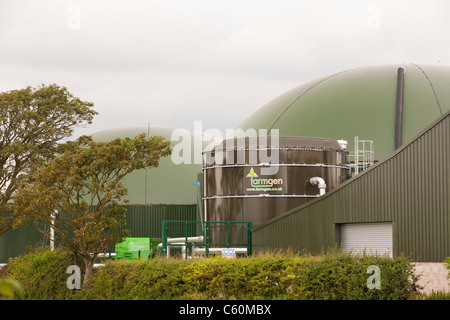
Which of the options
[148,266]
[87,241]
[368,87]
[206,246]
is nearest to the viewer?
[148,266]

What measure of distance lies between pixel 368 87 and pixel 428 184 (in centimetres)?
2458

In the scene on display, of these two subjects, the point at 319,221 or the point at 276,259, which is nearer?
the point at 276,259

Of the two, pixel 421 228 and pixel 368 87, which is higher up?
pixel 368 87

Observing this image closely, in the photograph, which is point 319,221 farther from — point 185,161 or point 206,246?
point 185,161

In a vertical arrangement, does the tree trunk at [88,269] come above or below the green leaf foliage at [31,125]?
below

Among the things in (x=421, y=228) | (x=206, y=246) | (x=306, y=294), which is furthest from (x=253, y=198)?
(x=306, y=294)

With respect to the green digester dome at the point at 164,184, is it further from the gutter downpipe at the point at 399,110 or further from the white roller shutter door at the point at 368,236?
the white roller shutter door at the point at 368,236

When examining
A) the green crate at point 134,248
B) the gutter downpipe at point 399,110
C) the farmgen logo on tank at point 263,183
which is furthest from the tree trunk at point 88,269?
the gutter downpipe at point 399,110

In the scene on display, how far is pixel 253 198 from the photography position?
33.6 meters

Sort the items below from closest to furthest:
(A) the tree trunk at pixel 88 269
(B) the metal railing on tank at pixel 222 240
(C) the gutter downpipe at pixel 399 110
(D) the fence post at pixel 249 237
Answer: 1. (A) the tree trunk at pixel 88 269
2. (B) the metal railing on tank at pixel 222 240
3. (D) the fence post at pixel 249 237
4. (C) the gutter downpipe at pixel 399 110

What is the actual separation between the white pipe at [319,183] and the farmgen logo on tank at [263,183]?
169 centimetres

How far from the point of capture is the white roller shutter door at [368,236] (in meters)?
26.8

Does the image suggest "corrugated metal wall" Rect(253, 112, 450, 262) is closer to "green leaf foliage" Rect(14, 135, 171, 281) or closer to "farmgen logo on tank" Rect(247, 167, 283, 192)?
"farmgen logo on tank" Rect(247, 167, 283, 192)
